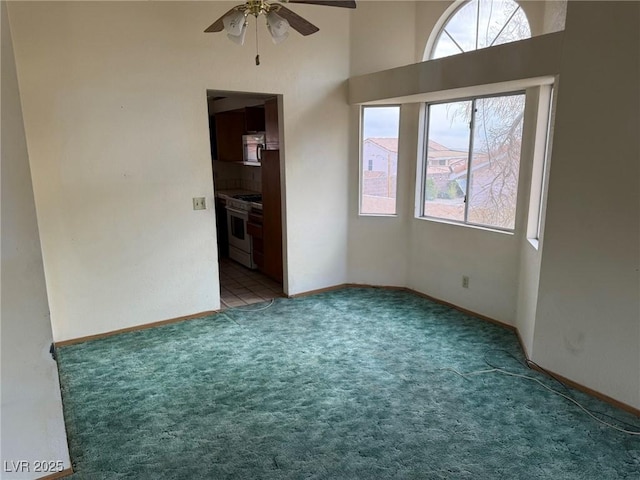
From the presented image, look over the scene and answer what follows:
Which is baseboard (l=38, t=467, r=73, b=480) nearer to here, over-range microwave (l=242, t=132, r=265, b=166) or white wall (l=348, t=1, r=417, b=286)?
white wall (l=348, t=1, r=417, b=286)

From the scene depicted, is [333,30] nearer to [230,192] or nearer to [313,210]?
[313,210]

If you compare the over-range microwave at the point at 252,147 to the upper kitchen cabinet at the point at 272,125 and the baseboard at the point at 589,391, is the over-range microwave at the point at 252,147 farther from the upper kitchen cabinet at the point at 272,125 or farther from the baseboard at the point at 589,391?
the baseboard at the point at 589,391

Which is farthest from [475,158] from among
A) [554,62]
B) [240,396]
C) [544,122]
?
[240,396]

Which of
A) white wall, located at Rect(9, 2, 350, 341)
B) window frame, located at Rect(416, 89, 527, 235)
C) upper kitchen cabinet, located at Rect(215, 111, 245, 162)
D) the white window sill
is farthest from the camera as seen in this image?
upper kitchen cabinet, located at Rect(215, 111, 245, 162)

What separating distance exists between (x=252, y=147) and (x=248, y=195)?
2.40 feet

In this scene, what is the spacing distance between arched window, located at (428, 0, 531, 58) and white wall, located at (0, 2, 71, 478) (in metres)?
3.65

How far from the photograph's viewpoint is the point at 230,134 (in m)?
6.31

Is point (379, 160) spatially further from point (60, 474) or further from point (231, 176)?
point (60, 474)

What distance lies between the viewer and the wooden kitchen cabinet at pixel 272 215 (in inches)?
185

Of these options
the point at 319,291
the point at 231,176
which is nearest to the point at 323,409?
the point at 319,291

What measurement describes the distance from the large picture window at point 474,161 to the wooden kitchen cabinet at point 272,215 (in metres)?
1.61

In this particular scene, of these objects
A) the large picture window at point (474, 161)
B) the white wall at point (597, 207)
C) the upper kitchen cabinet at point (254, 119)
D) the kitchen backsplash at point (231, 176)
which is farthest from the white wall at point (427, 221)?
the kitchen backsplash at point (231, 176)

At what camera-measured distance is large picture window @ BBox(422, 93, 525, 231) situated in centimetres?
374

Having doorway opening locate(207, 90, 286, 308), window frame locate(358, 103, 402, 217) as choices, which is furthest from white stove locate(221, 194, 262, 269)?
window frame locate(358, 103, 402, 217)
